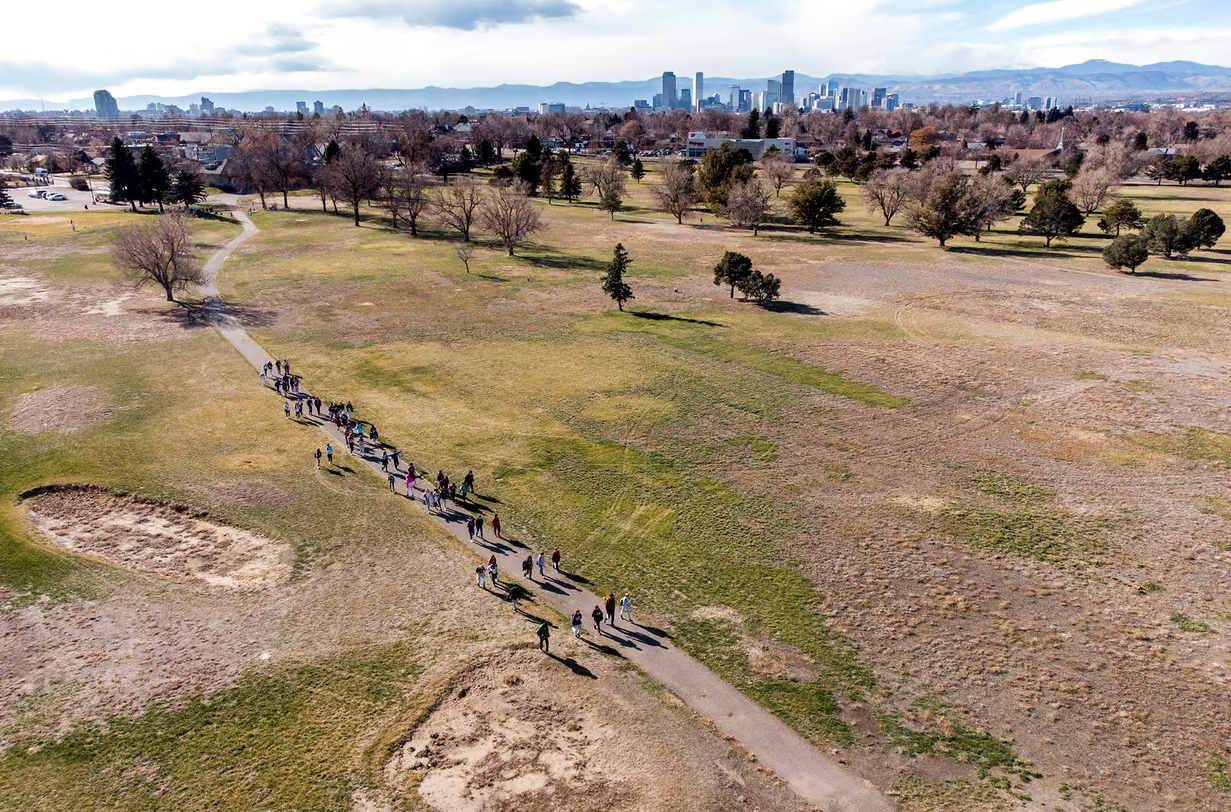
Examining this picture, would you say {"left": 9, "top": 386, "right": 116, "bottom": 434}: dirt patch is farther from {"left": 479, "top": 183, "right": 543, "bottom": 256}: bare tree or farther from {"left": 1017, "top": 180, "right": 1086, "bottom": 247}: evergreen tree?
{"left": 1017, "top": 180, "right": 1086, "bottom": 247}: evergreen tree

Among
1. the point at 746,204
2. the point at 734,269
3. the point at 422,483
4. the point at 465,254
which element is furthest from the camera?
the point at 746,204

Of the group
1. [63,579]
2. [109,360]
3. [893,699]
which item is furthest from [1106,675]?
[109,360]

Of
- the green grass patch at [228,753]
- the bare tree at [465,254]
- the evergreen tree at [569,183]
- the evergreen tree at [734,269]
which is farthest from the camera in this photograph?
the evergreen tree at [569,183]

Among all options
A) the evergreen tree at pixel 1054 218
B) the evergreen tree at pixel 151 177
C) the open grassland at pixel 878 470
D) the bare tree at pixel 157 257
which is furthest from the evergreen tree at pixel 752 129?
the bare tree at pixel 157 257

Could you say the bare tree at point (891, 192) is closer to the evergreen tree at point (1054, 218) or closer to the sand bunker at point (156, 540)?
the evergreen tree at point (1054, 218)

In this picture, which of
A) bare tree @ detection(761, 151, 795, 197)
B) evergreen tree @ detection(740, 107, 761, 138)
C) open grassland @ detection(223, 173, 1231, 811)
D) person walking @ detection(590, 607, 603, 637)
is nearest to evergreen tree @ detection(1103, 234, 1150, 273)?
open grassland @ detection(223, 173, 1231, 811)

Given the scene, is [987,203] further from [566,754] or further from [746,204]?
[566,754]

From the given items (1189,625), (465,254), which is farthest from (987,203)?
(1189,625)
